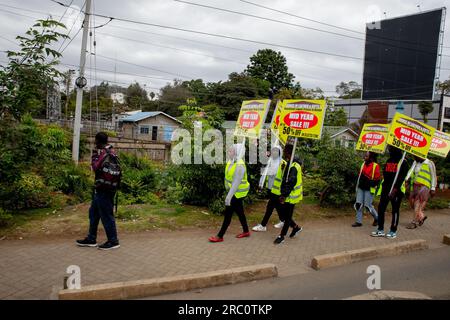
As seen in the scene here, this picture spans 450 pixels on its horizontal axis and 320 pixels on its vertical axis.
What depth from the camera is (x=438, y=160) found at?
13.2m

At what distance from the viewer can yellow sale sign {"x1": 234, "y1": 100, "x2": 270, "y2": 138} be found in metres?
7.41

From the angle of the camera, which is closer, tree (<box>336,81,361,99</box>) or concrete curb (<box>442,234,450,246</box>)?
concrete curb (<box>442,234,450,246</box>)

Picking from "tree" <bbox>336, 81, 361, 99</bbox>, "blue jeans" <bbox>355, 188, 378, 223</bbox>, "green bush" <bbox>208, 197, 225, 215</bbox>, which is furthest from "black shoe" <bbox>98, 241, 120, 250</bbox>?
"tree" <bbox>336, 81, 361, 99</bbox>

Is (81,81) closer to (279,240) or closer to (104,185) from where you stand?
(104,185)

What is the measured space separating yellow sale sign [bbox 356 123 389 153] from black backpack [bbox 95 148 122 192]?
6474 millimetres

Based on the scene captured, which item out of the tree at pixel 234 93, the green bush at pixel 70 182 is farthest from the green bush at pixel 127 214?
the tree at pixel 234 93

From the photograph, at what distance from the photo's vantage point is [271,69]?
55375 millimetres

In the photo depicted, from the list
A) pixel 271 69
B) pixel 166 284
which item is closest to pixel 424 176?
pixel 166 284

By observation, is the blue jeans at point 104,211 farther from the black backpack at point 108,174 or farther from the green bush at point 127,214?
the green bush at point 127,214

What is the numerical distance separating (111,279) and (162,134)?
40.5 m

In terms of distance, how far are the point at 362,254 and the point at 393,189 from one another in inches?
76.0

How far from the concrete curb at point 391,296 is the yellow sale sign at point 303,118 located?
10.2 feet

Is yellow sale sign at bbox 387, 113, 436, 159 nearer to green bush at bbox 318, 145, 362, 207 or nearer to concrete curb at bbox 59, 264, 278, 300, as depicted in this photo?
green bush at bbox 318, 145, 362, 207
